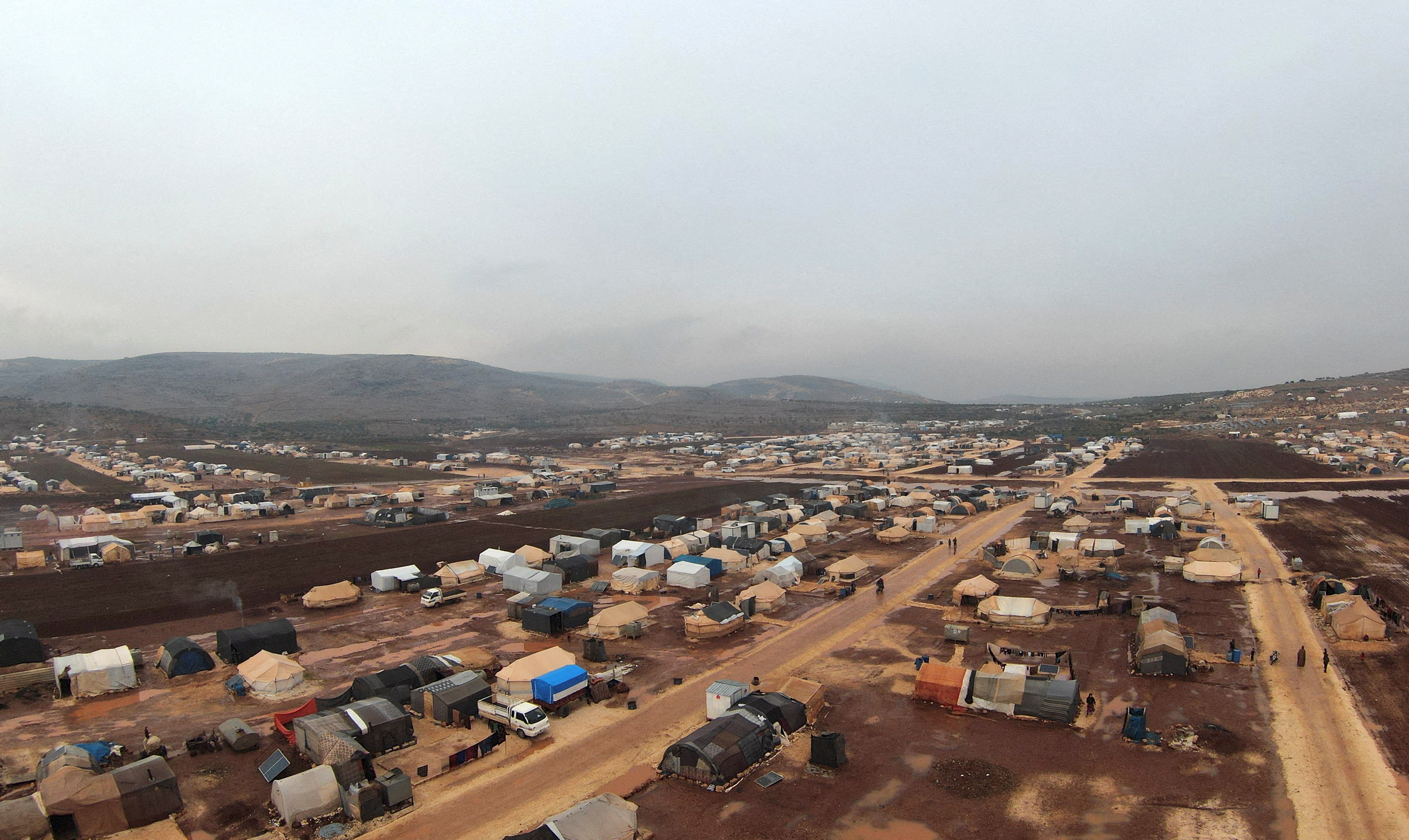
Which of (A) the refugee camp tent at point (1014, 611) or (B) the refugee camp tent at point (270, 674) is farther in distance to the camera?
(A) the refugee camp tent at point (1014, 611)

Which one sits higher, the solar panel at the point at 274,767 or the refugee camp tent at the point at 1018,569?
the solar panel at the point at 274,767

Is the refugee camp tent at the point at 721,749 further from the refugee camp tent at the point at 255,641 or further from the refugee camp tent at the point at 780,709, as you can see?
the refugee camp tent at the point at 255,641

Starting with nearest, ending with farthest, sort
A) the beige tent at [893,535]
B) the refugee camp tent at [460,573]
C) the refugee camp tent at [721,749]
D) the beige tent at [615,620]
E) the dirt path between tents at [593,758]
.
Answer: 1. the dirt path between tents at [593,758]
2. the refugee camp tent at [721,749]
3. the beige tent at [615,620]
4. the refugee camp tent at [460,573]
5. the beige tent at [893,535]

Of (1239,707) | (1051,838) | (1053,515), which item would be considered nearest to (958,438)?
(1053,515)

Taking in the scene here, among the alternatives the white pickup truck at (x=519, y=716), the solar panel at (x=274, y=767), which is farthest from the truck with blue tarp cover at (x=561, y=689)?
the solar panel at (x=274, y=767)

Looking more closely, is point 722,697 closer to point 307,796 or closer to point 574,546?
point 307,796

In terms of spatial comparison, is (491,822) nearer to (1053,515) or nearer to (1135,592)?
(1135,592)

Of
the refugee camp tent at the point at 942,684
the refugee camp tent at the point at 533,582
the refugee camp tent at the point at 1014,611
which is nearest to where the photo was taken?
the refugee camp tent at the point at 942,684

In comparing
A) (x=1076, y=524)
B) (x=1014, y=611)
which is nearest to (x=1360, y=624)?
(x=1014, y=611)
